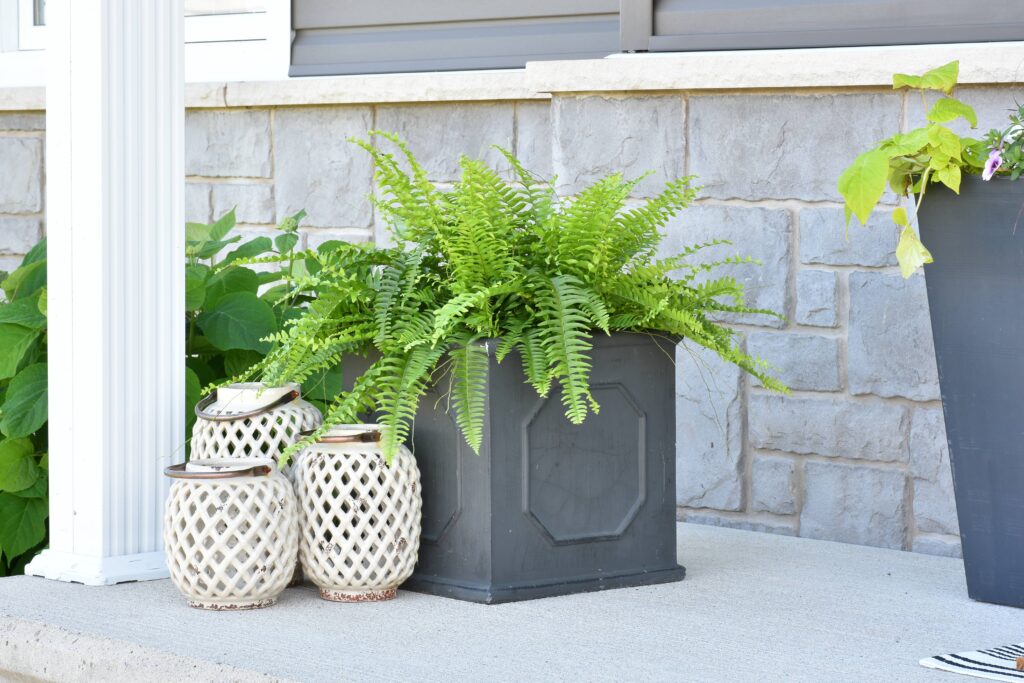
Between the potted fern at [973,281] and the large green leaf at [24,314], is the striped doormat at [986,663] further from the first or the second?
the large green leaf at [24,314]

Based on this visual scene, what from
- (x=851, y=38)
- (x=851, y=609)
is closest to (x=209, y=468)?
(x=851, y=609)

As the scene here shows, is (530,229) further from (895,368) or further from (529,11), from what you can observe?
(529,11)

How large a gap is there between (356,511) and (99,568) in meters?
0.47

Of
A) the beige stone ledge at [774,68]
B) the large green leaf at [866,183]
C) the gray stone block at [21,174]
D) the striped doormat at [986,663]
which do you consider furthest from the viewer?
the gray stone block at [21,174]

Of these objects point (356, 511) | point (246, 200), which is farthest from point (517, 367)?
point (246, 200)

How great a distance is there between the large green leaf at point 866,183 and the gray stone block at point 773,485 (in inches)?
38.9

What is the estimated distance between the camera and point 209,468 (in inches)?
74.5

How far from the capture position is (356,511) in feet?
6.27

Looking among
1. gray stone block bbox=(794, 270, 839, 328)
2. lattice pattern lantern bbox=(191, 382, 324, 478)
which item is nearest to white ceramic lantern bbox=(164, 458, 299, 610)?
lattice pattern lantern bbox=(191, 382, 324, 478)

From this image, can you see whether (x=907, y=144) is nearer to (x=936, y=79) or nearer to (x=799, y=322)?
(x=936, y=79)

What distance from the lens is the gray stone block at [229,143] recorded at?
3684 millimetres

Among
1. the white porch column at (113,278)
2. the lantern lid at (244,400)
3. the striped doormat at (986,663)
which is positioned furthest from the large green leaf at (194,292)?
the striped doormat at (986,663)

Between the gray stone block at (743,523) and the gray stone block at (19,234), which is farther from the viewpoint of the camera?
the gray stone block at (19,234)

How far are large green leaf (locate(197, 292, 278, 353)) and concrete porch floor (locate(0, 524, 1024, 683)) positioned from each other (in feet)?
1.82
